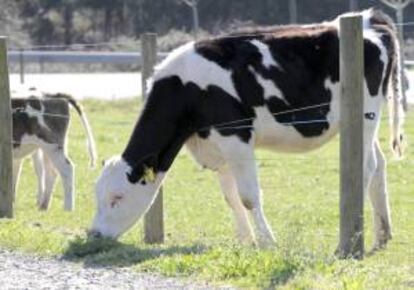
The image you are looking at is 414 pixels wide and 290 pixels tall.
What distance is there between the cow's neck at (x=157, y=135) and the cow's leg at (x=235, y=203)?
0.83 metres

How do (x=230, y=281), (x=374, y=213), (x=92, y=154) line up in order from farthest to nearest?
1. (x=92, y=154)
2. (x=374, y=213)
3. (x=230, y=281)

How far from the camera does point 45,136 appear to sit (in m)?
17.8

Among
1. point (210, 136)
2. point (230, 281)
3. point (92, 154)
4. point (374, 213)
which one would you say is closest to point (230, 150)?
point (210, 136)

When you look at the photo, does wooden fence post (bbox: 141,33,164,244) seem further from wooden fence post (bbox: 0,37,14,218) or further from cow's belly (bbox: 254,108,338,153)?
wooden fence post (bbox: 0,37,14,218)

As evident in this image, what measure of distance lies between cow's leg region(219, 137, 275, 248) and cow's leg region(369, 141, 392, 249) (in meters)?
1.46

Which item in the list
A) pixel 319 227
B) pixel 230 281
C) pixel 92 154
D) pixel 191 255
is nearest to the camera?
pixel 230 281

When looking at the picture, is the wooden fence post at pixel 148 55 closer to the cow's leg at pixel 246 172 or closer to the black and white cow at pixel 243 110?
the black and white cow at pixel 243 110

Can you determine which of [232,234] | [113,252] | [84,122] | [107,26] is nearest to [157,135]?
[113,252]

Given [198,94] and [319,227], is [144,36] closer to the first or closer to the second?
[198,94]

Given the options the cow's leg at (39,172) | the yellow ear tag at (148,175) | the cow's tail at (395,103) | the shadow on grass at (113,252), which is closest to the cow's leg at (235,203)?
the yellow ear tag at (148,175)

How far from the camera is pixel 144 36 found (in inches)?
486

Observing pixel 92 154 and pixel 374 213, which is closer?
pixel 374 213

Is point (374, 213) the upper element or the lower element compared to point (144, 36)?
lower

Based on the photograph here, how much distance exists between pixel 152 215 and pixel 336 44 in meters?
2.58
